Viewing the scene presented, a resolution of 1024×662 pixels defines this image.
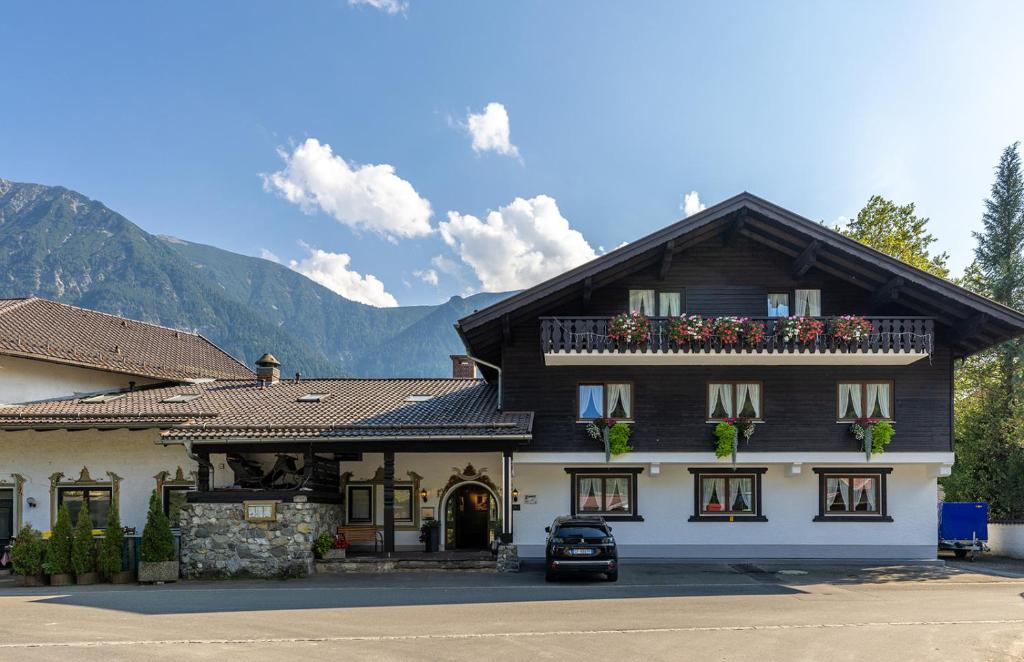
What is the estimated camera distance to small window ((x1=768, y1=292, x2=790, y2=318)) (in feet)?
68.3

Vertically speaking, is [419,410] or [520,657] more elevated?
[419,410]

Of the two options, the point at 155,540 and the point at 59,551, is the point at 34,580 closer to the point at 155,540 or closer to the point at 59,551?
the point at 59,551

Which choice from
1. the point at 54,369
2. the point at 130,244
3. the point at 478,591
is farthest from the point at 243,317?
the point at 478,591

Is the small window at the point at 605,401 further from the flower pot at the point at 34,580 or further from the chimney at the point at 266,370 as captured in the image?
the flower pot at the point at 34,580

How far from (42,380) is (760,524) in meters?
21.9

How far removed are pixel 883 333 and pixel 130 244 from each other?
207 metres

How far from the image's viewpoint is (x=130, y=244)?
192 meters

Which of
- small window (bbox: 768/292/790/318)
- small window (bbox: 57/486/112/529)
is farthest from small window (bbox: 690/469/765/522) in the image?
small window (bbox: 57/486/112/529)

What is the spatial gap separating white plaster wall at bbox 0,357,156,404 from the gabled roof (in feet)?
43.3

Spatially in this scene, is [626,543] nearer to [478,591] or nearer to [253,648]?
[478,591]

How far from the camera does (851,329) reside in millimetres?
19188

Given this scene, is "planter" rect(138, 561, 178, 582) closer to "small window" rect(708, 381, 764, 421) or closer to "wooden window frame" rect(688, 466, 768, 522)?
"wooden window frame" rect(688, 466, 768, 522)

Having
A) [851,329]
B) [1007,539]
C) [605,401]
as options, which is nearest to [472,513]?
[605,401]

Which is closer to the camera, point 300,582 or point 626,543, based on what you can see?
point 300,582
